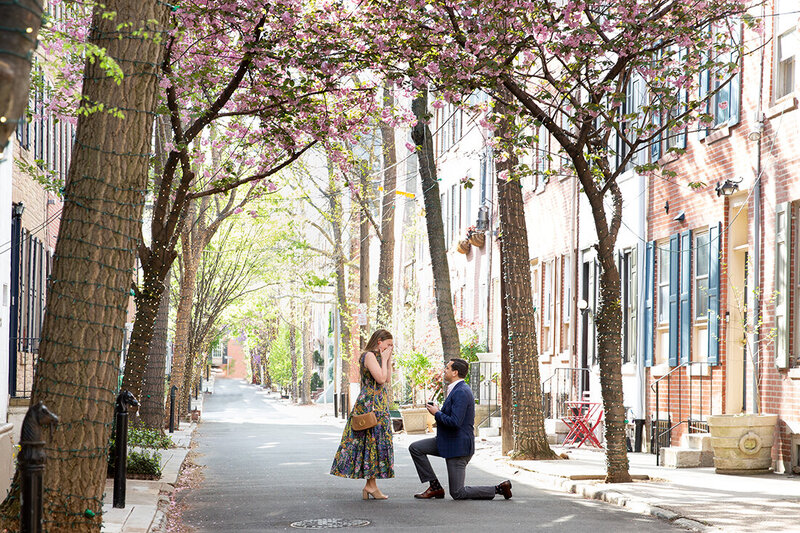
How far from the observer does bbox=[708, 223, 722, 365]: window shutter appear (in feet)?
59.1

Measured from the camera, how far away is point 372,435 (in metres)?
12.5

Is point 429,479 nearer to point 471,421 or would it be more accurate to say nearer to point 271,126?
point 471,421

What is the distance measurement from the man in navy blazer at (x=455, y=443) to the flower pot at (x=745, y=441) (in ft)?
14.4

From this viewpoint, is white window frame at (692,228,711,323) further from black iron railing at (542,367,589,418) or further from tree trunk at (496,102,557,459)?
black iron railing at (542,367,589,418)

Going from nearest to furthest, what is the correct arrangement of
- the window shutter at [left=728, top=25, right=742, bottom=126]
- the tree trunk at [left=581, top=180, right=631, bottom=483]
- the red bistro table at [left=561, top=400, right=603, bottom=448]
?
1. the tree trunk at [left=581, top=180, right=631, bottom=483]
2. the window shutter at [left=728, top=25, right=742, bottom=126]
3. the red bistro table at [left=561, top=400, right=603, bottom=448]

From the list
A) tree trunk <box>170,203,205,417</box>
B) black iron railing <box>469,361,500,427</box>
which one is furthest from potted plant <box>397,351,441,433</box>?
tree trunk <box>170,203,205,417</box>

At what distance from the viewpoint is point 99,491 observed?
759 centimetres

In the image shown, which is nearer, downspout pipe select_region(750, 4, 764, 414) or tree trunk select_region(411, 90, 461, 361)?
downspout pipe select_region(750, 4, 764, 414)

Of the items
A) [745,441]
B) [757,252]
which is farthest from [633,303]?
[745,441]

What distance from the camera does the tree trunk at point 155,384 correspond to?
2036 cm

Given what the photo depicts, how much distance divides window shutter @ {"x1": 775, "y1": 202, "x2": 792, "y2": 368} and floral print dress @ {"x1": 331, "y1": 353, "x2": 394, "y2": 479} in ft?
20.1

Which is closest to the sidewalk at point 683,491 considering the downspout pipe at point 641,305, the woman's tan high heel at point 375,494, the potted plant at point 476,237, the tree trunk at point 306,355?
the downspout pipe at point 641,305

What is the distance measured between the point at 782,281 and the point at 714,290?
2.42 metres

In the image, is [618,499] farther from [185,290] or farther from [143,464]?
[185,290]
